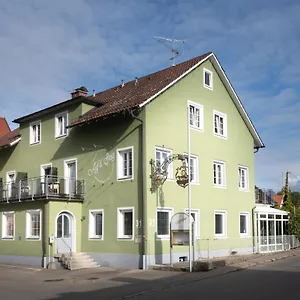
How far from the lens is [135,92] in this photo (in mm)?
24297

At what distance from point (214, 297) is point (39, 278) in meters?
8.71

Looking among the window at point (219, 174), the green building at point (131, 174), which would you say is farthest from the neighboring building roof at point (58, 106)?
the window at point (219, 174)

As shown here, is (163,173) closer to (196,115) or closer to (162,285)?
Result: (196,115)

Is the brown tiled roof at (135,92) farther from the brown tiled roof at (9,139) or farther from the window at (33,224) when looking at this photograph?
the brown tiled roof at (9,139)

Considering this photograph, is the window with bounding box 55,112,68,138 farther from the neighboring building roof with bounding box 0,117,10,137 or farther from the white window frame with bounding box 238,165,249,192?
the neighboring building roof with bounding box 0,117,10,137

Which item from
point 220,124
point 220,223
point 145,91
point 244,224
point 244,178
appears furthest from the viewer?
point 244,178

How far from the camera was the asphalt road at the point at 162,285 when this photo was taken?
522 inches

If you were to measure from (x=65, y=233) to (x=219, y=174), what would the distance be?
31.0 feet

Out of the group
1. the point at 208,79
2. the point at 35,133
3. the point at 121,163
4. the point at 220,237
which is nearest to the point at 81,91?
the point at 35,133

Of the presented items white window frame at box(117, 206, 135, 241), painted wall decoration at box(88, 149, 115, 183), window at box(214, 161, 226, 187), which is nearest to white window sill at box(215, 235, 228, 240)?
window at box(214, 161, 226, 187)

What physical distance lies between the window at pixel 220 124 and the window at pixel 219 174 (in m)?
1.70

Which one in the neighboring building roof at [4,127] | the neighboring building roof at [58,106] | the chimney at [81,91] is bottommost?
the neighboring building roof at [58,106]

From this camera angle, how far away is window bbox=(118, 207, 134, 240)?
21859 millimetres

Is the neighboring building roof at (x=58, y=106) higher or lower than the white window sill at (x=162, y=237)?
higher
